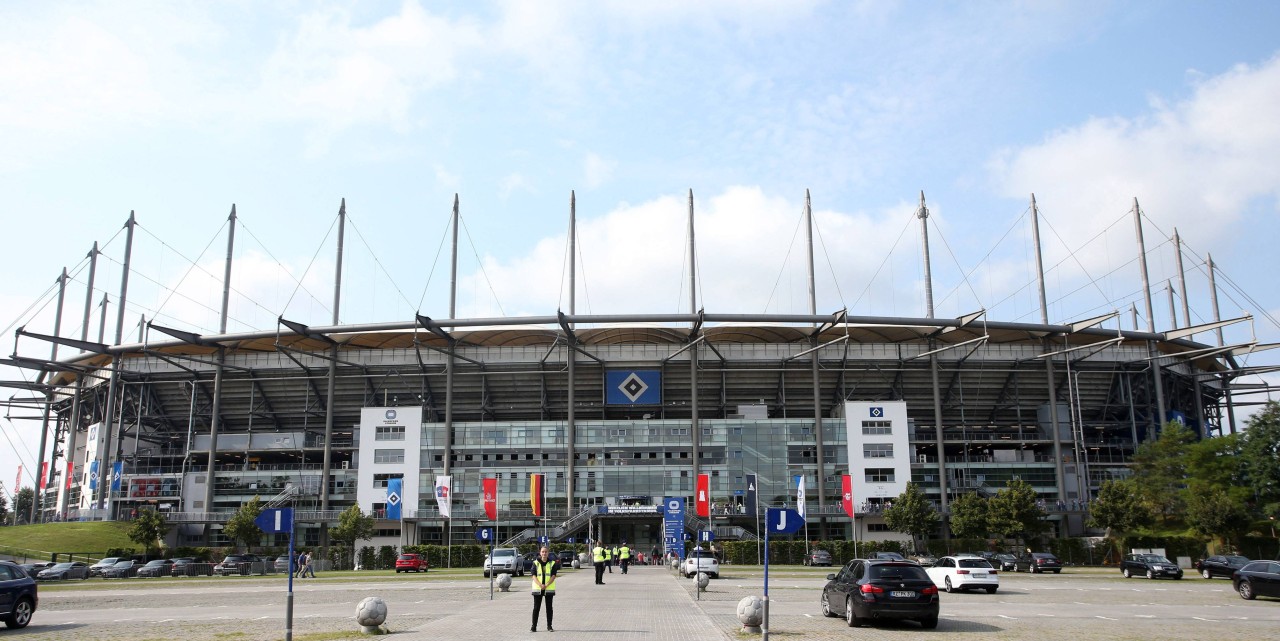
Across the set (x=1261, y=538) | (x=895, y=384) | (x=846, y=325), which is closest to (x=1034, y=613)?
(x=1261, y=538)

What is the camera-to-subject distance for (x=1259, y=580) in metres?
31.2

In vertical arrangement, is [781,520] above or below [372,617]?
above

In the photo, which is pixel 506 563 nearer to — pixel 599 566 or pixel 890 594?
pixel 599 566

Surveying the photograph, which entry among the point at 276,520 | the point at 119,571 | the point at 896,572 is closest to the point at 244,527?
the point at 119,571

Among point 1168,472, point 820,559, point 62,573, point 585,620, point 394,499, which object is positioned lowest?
point 820,559

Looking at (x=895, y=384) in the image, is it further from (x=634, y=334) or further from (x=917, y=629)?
(x=917, y=629)

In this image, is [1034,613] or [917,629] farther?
[1034,613]

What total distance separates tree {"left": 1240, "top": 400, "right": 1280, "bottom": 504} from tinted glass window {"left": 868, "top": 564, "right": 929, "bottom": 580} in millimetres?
62347

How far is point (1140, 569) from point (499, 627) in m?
40.1

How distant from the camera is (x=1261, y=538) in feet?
221

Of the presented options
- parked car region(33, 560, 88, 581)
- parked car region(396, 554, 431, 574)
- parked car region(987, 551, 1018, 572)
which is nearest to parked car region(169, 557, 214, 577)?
parked car region(33, 560, 88, 581)

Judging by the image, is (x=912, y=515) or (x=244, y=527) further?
(x=244, y=527)

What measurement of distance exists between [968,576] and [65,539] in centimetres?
8188

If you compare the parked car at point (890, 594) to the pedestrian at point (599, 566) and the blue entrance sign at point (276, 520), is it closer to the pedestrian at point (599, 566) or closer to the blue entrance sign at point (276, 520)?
the blue entrance sign at point (276, 520)
